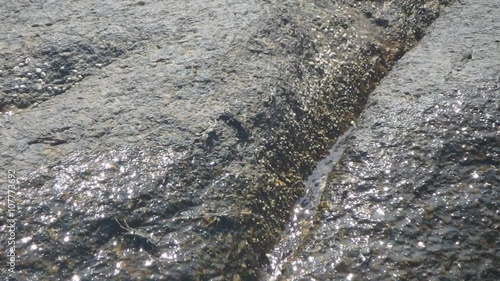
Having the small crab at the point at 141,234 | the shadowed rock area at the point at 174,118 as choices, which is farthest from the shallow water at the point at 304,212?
the small crab at the point at 141,234

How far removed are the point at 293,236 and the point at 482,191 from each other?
0.83 metres

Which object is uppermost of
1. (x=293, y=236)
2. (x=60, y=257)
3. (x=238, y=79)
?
(x=238, y=79)

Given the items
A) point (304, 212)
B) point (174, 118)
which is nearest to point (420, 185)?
point (304, 212)

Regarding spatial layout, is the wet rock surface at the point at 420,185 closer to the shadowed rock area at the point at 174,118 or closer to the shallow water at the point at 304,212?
the shallow water at the point at 304,212

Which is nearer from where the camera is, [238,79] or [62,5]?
[238,79]

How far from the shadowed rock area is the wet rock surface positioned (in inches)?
8.1

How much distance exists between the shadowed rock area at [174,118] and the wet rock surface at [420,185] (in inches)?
8.1

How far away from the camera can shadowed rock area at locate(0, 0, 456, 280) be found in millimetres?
2615

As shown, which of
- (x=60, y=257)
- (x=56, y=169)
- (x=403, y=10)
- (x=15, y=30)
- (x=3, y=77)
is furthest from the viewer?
(x=403, y=10)

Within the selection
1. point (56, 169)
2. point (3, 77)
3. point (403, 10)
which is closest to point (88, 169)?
point (56, 169)

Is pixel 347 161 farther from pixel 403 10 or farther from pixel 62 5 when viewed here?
pixel 62 5

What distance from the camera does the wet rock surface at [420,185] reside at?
2.64m

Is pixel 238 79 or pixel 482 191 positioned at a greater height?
pixel 238 79

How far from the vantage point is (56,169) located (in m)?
2.81
